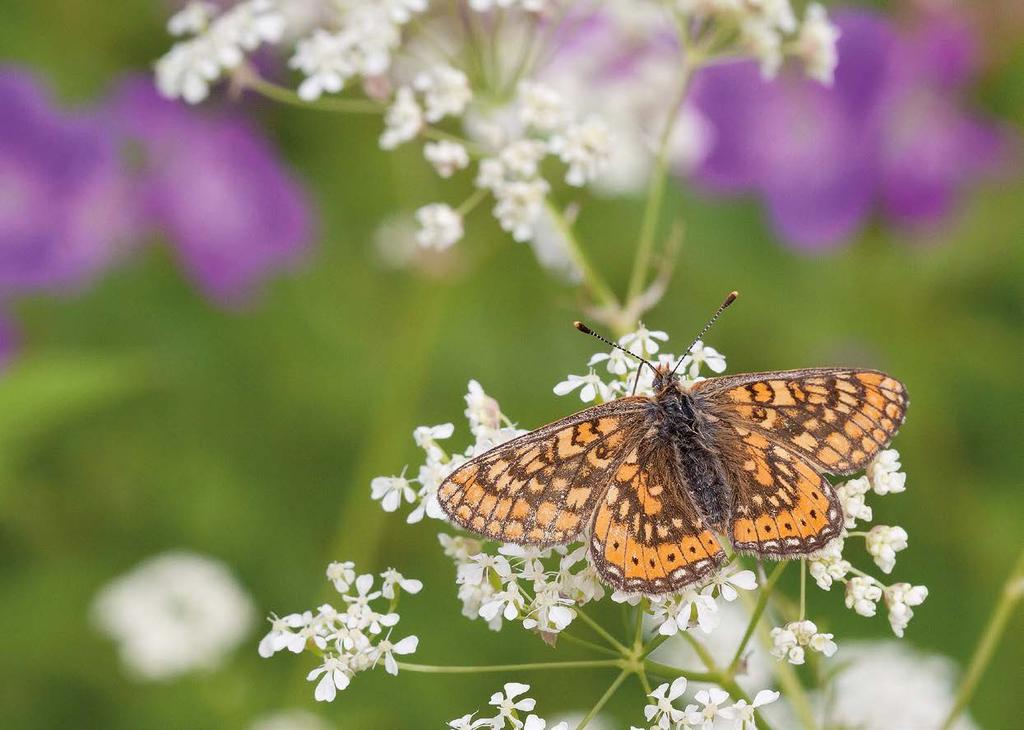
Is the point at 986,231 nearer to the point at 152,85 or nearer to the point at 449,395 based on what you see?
the point at 449,395

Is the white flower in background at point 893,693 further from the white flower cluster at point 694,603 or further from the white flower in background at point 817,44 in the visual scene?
the white flower in background at point 817,44

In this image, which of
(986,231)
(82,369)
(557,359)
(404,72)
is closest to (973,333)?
(986,231)

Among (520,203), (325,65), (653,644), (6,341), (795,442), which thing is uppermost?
(6,341)

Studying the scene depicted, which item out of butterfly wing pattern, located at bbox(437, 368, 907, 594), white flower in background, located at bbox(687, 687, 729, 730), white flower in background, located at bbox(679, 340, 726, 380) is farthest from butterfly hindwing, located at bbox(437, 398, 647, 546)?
white flower in background, located at bbox(687, 687, 729, 730)

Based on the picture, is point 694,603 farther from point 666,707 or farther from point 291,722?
point 291,722

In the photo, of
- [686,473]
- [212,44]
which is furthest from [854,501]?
[212,44]

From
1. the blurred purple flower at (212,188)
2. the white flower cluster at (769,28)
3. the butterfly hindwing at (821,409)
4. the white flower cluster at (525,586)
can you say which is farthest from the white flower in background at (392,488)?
the blurred purple flower at (212,188)

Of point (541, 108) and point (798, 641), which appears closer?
point (798, 641)
